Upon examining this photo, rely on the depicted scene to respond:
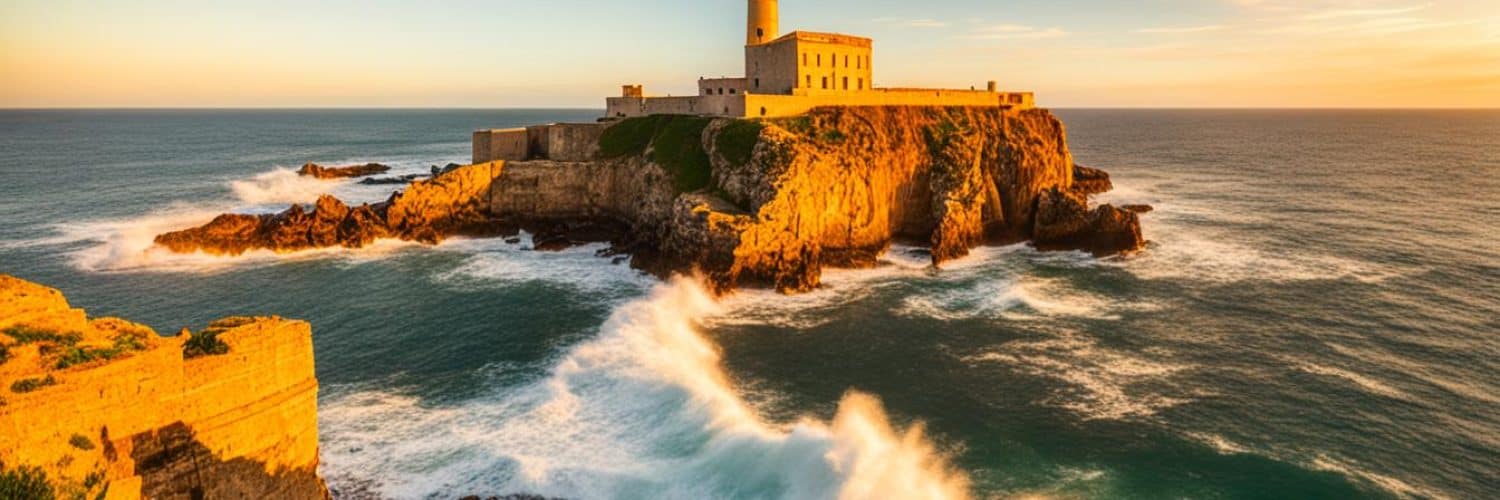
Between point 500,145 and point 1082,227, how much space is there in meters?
46.5

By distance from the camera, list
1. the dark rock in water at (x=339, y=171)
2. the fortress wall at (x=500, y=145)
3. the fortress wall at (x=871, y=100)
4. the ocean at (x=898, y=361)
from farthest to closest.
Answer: the dark rock in water at (x=339, y=171) < the fortress wall at (x=500, y=145) < the fortress wall at (x=871, y=100) < the ocean at (x=898, y=361)

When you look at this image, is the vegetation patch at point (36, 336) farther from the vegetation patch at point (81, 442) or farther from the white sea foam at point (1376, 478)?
the white sea foam at point (1376, 478)

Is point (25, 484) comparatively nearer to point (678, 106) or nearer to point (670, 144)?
point (670, 144)

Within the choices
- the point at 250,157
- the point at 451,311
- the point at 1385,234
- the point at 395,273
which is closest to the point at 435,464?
the point at 451,311

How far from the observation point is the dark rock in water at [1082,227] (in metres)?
55.7

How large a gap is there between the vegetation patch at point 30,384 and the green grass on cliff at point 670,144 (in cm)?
4235

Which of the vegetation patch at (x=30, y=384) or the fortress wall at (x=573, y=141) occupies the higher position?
the fortress wall at (x=573, y=141)

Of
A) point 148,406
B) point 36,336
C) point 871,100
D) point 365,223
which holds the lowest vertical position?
point 148,406

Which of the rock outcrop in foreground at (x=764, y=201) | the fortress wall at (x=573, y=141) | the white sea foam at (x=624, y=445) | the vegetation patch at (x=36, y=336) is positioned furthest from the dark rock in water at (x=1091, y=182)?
the vegetation patch at (x=36, y=336)

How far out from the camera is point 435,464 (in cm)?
2541

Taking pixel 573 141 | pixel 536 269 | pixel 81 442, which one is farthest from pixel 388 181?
pixel 81 442

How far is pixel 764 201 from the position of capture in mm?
49594

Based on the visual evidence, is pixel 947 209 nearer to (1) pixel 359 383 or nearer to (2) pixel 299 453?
(1) pixel 359 383

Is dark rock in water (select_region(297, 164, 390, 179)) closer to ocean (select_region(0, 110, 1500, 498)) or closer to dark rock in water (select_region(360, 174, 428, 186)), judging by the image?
dark rock in water (select_region(360, 174, 428, 186))
